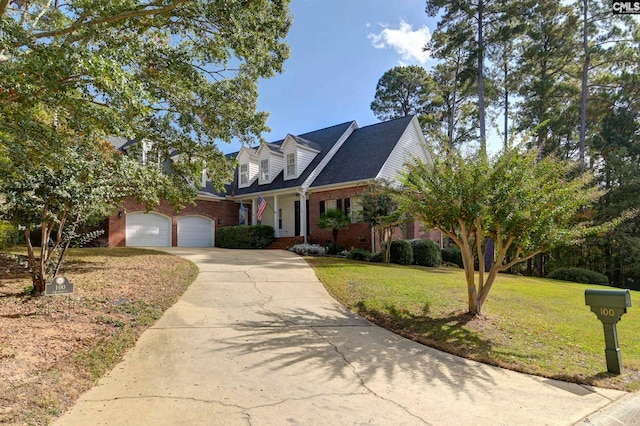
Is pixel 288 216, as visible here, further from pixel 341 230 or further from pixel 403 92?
pixel 403 92

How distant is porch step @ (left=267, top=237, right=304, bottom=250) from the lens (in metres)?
20.2

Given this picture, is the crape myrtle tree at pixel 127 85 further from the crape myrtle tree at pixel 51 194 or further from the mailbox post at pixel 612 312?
the mailbox post at pixel 612 312

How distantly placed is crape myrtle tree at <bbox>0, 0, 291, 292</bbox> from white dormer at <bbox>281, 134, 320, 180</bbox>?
8282mm

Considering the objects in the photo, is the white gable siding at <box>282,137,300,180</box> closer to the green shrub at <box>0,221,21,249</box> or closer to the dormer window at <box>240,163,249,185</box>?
the dormer window at <box>240,163,249,185</box>

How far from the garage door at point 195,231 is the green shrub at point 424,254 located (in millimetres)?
12013

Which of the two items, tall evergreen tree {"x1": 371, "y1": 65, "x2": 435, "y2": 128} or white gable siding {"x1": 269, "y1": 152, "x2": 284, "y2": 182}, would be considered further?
tall evergreen tree {"x1": 371, "y1": 65, "x2": 435, "y2": 128}

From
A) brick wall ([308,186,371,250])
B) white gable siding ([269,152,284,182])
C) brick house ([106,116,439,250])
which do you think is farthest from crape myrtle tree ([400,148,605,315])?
white gable siding ([269,152,284,182])

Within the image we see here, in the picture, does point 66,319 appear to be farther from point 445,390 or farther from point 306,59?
point 306,59

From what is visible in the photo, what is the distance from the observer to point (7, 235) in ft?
41.1

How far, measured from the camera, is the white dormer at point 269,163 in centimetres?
2267

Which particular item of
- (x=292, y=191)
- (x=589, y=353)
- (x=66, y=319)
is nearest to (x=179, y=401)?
(x=66, y=319)

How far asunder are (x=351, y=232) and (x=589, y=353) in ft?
43.3

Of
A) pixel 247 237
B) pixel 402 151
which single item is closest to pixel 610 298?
pixel 402 151

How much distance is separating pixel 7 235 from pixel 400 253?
48.2 feet
